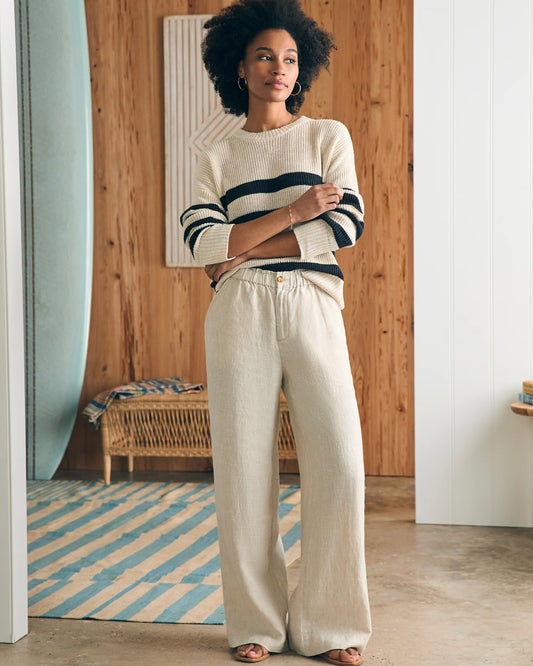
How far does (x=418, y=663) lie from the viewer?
1869 millimetres

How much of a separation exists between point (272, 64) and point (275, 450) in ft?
2.99

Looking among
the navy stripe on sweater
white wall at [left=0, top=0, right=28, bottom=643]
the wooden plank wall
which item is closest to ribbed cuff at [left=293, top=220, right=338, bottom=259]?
the navy stripe on sweater

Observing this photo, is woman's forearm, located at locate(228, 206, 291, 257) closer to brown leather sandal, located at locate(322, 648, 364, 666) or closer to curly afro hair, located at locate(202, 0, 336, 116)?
curly afro hair, located at locate(202, 0, 336, 116)

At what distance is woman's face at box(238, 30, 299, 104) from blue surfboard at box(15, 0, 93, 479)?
6.75 ft

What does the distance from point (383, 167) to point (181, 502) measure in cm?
181

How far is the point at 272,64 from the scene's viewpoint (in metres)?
→ 1.89

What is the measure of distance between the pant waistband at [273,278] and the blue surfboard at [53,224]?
2074 mm

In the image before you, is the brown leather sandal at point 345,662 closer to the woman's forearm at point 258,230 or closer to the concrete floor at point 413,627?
the concrete floor at point 413,627

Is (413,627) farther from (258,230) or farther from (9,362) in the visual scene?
(9,362)

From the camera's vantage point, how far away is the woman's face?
1888 millimetres

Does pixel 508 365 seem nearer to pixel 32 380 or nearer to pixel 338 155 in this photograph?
pixel 338 155

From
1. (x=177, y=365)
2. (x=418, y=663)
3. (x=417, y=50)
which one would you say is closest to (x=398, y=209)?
(x=417, y=50)

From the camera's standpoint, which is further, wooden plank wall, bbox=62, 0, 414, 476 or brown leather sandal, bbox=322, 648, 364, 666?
wooden plank wall, bbox=62, 0, 414, 476

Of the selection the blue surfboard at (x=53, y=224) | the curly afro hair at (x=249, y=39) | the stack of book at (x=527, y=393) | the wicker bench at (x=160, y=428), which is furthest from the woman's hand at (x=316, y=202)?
the blue surfboard at (x=53, y=224)
